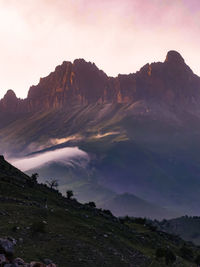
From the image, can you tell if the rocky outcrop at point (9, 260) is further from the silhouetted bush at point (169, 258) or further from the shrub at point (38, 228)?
the silhouetted bush at point (169, 258)

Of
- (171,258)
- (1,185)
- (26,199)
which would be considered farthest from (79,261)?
(1,185)

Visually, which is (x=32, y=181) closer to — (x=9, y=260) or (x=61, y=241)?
(x=61, y=241)

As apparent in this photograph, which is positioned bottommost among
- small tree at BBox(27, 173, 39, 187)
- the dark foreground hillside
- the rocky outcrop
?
the rocky outcrop

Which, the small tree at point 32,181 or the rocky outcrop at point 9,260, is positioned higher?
the small tree at point 32,181

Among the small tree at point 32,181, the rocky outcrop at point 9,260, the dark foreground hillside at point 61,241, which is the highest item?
the small tree at point 32,181

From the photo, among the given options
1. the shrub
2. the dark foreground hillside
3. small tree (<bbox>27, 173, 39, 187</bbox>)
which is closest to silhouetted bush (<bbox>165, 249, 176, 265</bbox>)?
the dark foreground hillside

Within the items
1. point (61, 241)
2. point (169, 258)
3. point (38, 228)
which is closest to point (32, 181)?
point (169, 258)

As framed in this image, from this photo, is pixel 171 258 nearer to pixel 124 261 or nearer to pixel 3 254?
pixel 124 261

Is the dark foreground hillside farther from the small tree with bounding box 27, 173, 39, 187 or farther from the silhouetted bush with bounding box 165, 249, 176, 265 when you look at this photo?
the small tree with bounding box 27, 173, 39, 187

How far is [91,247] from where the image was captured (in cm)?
3628

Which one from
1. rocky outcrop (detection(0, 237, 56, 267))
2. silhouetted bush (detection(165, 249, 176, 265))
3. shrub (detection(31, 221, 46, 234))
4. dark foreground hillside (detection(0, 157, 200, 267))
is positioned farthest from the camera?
silhouetted bush (detection(165, 249, 176, 265))

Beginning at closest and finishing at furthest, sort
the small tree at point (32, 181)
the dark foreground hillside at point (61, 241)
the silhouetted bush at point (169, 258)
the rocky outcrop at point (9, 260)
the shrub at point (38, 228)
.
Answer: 1. the rocky outcrop at point (9, 260)
2. the dark foreground hillside at point (61, 241)
3. the shrub at point (38, 228)
4. the silhouetted bush at point (169, 258)
5. the small tree at point (32, 181)

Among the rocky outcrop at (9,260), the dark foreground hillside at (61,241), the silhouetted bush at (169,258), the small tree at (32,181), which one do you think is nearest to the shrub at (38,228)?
the dark foreground hillside at (61,241)

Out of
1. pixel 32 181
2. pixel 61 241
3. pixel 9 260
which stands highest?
pixel 32 181
